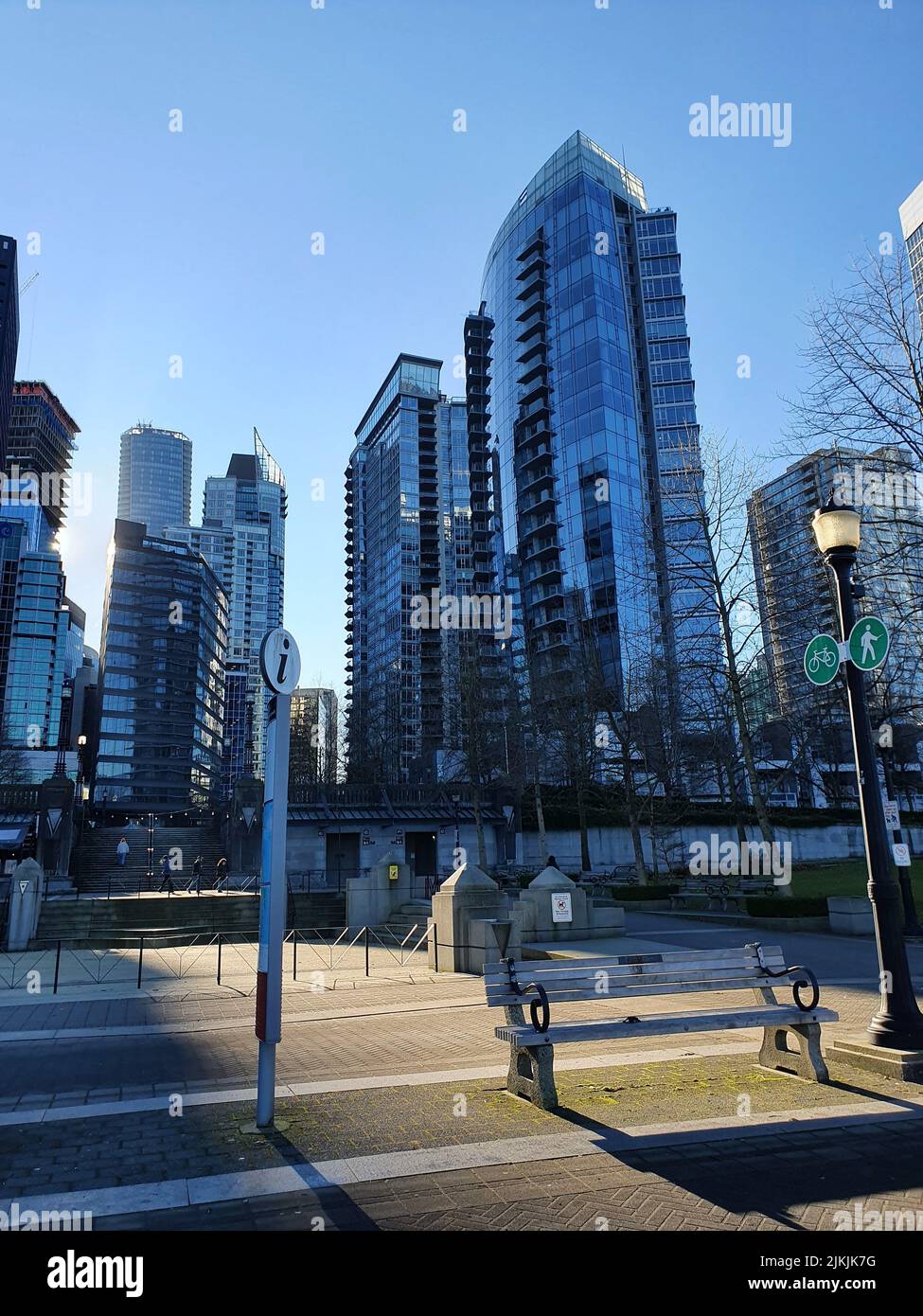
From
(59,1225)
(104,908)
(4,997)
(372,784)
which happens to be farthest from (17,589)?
(59,1225)

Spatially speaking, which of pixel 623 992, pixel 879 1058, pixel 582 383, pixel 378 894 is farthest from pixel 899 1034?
pixel 582 383

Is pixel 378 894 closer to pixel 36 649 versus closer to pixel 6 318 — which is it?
pixel 6 318

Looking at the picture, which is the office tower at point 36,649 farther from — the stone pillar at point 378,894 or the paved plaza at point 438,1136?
the paved plaza at point 438,1136

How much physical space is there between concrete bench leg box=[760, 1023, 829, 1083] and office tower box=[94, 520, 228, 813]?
113612 millimetres

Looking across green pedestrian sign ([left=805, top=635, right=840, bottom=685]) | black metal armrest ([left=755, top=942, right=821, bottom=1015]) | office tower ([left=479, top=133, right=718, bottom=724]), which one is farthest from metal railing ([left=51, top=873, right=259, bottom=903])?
office tower ([left=479, top=133, right=718, bottom=724])

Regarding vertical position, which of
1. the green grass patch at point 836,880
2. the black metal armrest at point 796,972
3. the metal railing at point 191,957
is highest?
the black metal armrest at point 796,972

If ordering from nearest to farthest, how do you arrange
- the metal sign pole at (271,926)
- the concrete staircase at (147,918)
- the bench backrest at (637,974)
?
the metal sign pole at (271,926), the bench backrest at (637,974), the concrete staircase at (147,918)

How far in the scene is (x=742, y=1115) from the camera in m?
6.14

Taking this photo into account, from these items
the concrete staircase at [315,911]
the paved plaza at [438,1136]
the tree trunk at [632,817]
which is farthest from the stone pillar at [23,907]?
the tree trunk at [632,817]

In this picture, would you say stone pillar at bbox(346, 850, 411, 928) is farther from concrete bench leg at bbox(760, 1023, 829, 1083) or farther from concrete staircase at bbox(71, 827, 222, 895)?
concrete bench leg at bbox(760, 1023, 829, 1083)

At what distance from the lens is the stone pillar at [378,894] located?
2445 centimetres

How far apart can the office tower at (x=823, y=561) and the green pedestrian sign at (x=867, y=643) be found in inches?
211

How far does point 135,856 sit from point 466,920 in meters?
32.1
